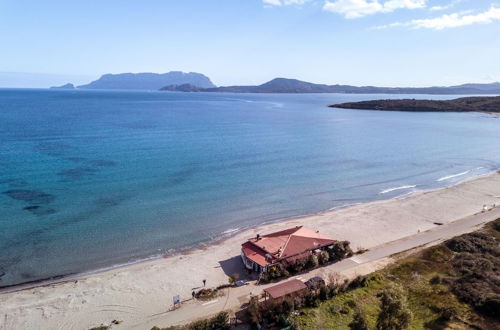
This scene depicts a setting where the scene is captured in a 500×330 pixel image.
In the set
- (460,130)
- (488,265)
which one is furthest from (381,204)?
(460,130)

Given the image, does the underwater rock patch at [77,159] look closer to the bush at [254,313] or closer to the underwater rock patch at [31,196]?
the underwater rock patch at [31,196]

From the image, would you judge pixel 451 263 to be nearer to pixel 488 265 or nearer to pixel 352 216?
pixel 488 265

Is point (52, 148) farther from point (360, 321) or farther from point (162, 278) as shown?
point (360, 321)

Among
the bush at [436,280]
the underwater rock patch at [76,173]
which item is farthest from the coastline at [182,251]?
the underwater rock patch at [76,173]

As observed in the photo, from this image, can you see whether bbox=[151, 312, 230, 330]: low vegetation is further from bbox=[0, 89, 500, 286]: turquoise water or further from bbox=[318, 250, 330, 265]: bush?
bbox=[0, 89, 500, 286]: turquoise water

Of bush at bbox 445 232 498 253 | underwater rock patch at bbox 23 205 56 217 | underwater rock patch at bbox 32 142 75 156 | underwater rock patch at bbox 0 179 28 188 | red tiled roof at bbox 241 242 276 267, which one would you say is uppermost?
underwater rock patch at bbox 32 142 75 156

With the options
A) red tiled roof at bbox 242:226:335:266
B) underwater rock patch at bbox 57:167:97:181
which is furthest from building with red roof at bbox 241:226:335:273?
underwater rock patch at bbox 57:167:97:181

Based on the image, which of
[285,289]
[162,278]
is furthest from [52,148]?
[285,289]
